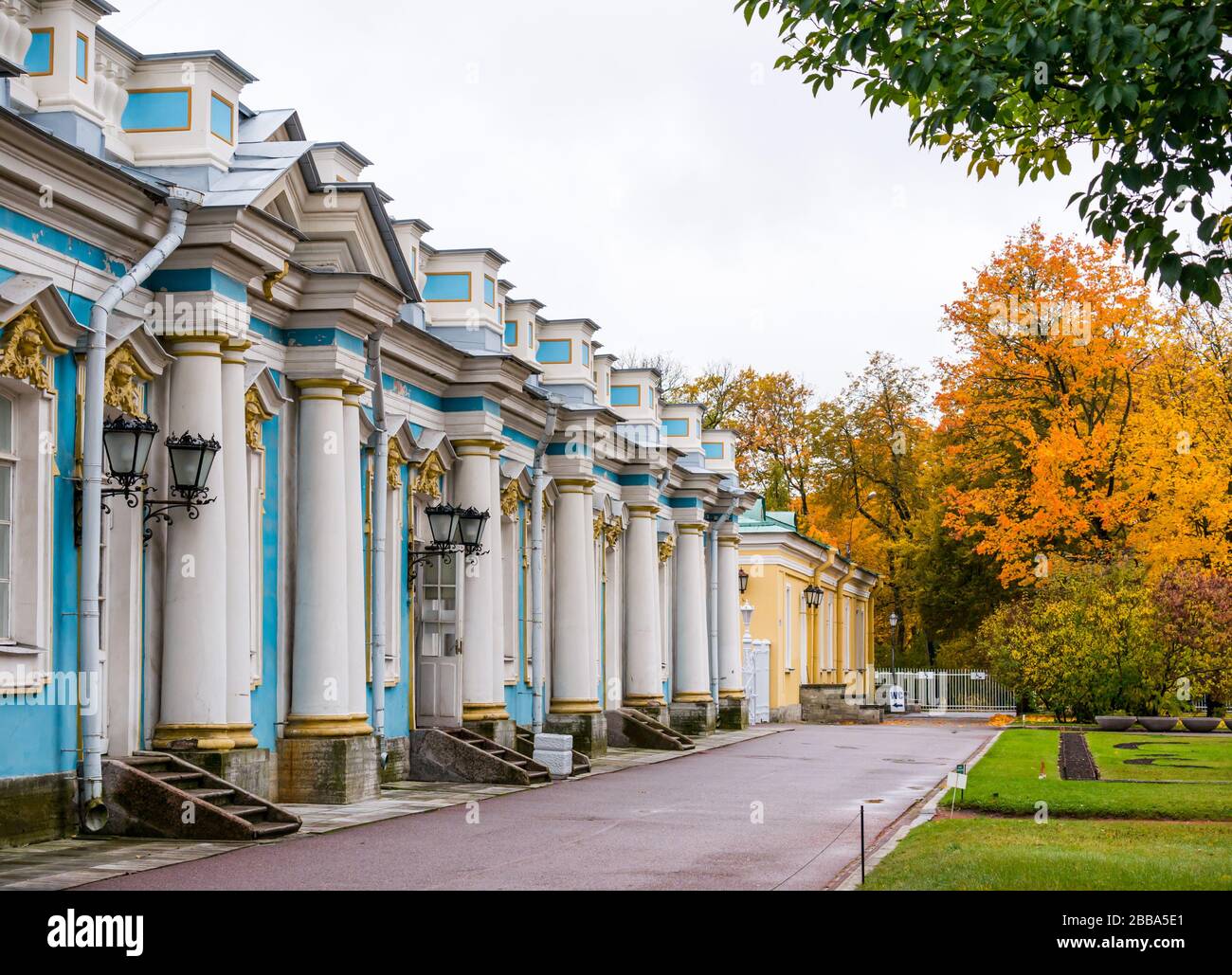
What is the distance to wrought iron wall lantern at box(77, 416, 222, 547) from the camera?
43.8 ft

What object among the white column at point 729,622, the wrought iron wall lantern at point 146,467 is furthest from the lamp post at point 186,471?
the white column at point 729,622

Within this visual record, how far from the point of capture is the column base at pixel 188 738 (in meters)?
14.2

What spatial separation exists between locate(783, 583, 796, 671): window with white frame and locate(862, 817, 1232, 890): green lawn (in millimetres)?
30313

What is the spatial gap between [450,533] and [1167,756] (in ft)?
40.6

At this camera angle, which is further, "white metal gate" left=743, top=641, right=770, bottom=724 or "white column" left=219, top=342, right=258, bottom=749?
"white metal gate" left=743, top=641, right=770, bottom=724

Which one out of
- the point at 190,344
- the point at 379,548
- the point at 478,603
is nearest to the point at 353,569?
the point at 379,548

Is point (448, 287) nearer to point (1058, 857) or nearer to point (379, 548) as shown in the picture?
point (379, 548)

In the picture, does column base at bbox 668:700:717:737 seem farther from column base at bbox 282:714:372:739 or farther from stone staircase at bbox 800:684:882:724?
column base at bbox 282:714:372:739

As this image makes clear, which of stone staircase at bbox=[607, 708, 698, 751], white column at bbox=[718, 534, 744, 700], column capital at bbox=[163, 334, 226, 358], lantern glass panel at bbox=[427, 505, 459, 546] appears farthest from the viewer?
white column at bbox=[718, 534, 744, 700]

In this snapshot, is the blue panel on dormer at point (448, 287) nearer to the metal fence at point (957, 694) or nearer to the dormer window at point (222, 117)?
the dormer window at point (222, 117)

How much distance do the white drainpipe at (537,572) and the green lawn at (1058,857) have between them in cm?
926

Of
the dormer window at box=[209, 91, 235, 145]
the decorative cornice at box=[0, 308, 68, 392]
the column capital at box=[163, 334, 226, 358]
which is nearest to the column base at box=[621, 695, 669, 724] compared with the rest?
the column capital at box=[163, 334, 226, 358]

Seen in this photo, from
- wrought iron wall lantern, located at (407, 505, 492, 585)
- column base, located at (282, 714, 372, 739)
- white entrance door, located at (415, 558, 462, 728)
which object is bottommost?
column base, located at (282, 714, 372, 739)

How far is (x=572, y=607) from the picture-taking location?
26547mm
